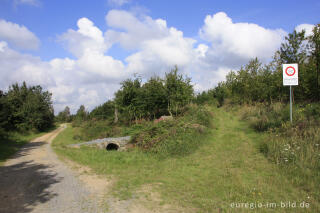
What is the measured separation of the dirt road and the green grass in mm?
802

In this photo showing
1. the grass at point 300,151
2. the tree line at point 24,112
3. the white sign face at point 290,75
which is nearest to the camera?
the grass at point 300,151

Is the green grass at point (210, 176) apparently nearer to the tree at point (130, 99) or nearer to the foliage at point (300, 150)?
the foliage at point (300, 150)

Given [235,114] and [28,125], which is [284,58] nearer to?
[235,114]

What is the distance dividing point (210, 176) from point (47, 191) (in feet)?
15.1

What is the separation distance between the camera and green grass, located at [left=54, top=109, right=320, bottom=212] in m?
4.30

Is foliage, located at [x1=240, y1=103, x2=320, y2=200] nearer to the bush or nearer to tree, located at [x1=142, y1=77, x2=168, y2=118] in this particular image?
the bush

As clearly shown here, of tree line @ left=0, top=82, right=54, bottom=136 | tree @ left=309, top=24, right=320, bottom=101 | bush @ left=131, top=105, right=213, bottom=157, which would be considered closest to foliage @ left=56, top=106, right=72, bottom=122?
tree line @ left=0, top=82, right=54, bottom=136

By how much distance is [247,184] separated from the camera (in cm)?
503

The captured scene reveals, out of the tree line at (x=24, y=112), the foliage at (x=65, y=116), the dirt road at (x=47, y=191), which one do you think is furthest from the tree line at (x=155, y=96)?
the foliage at (x=65, y=116)

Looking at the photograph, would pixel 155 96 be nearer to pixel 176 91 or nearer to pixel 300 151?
pixel 176 91

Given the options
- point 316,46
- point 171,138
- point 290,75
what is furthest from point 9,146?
point 316,46

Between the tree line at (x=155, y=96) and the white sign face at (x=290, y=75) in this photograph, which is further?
the tree line at (x=155, y=96)

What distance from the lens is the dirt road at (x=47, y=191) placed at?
13.8 feet

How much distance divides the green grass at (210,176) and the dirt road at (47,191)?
80 cm
